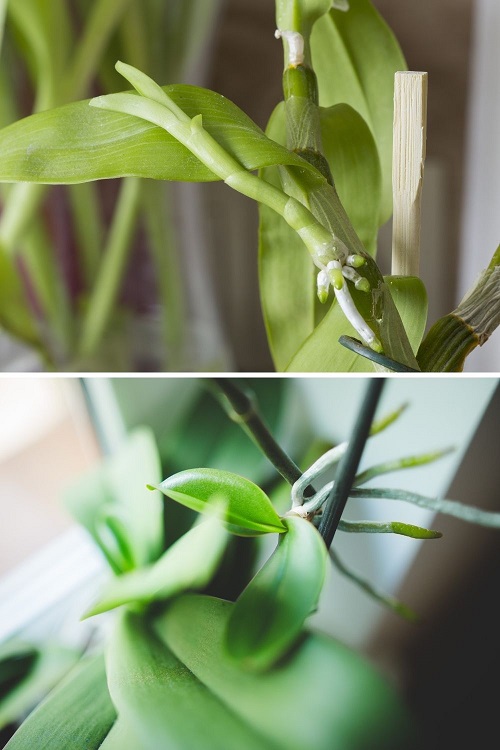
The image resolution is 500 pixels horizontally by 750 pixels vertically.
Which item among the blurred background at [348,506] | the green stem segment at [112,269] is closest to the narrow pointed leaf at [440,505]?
the blurred background at [348,506]

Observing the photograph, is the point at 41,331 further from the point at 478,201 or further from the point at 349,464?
the point at 349,464

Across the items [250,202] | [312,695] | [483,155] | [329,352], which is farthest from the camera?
[250,202]

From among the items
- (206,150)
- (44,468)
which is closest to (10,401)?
(44,468)

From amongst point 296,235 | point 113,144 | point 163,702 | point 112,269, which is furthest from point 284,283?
point 112,269

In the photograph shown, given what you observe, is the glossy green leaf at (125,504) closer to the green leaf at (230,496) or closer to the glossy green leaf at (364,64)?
the green leaf at (230,496)

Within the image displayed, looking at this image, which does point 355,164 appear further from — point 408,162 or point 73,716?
→ point 73,716

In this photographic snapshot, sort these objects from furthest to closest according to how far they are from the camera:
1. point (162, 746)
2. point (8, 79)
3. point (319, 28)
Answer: point (8, 79)
point (319, 28)
point (162, 746)
